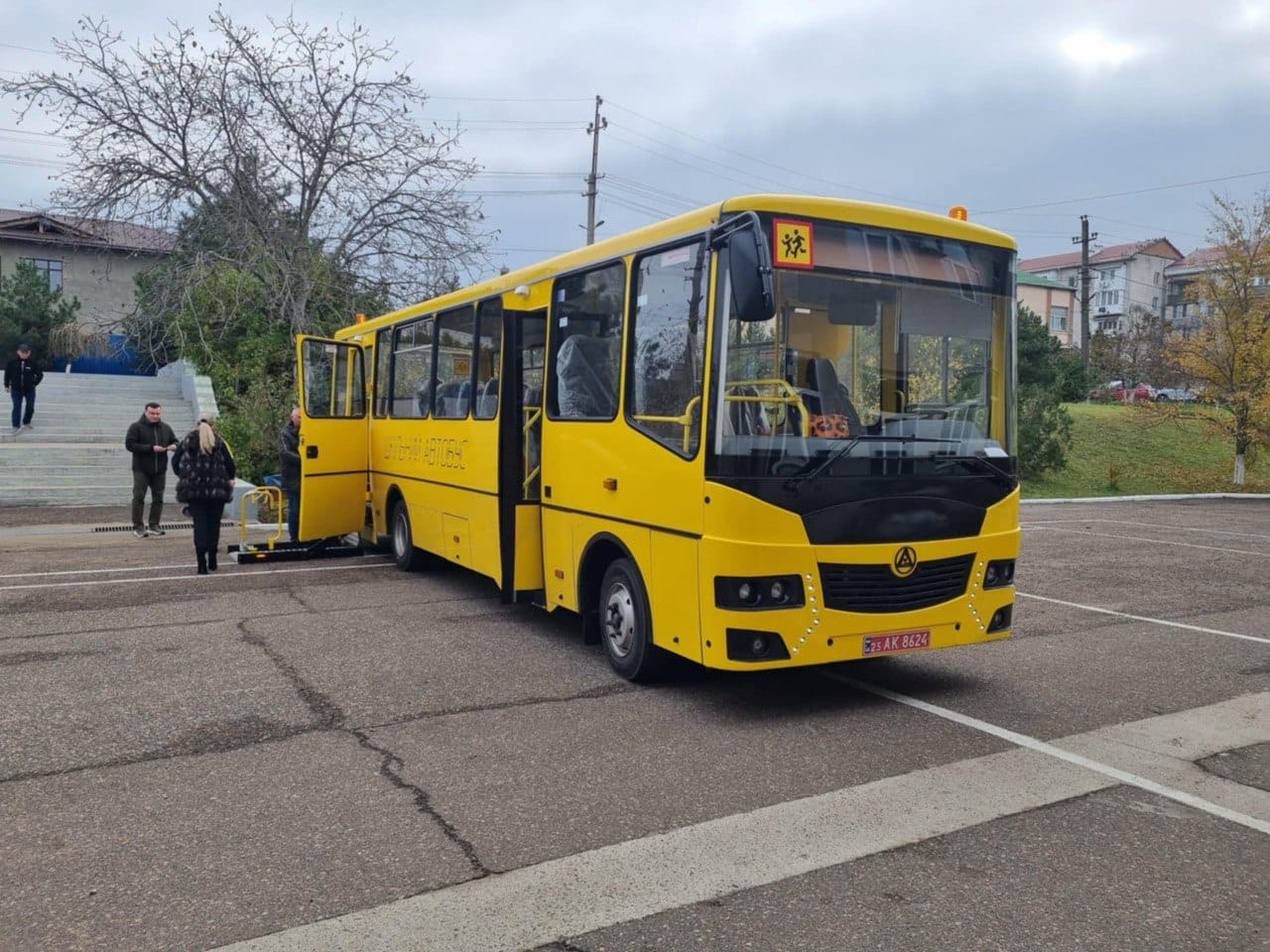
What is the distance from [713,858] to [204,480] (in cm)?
833

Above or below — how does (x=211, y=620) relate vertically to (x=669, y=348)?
below

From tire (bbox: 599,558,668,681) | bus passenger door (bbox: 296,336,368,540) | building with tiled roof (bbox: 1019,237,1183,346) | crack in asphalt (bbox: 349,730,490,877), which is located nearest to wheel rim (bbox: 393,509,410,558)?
bus passenger door (bbox: 296,336,368,540)

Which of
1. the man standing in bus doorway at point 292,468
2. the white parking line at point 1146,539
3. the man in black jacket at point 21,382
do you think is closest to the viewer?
the man standing in bus doorway at point 292,468

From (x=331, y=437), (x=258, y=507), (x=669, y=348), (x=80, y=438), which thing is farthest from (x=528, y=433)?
(x=80, y=438)

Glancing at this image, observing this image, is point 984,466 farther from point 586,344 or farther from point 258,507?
point 258,507

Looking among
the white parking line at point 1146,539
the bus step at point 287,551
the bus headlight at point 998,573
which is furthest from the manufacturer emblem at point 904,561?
the white parking line at point 1146,539

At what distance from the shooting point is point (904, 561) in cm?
599

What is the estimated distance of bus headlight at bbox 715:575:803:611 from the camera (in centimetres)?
563

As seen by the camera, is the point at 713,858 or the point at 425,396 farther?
the point at 425,396

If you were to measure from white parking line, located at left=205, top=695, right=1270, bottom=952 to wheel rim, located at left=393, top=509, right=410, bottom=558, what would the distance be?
7373mm

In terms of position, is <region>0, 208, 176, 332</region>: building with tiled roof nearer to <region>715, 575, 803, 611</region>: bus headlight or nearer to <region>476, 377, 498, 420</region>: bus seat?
<region>476, 377, 498, 420</region>: bus seat

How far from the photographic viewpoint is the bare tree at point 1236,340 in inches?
1086

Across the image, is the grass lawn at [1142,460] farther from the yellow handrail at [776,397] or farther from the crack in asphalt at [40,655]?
the crack in asphalt at [40,655]

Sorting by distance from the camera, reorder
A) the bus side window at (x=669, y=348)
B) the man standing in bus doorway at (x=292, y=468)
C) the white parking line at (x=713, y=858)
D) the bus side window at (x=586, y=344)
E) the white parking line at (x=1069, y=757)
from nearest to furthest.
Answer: the white parking line at (x=713, y=858) → the white parking line at (x=1069, y=757) → the bus side window at (x=669, y=348) → the bus side window at (x=586, y=344) → the man standing in bus doorway at (x=292, y=468)
